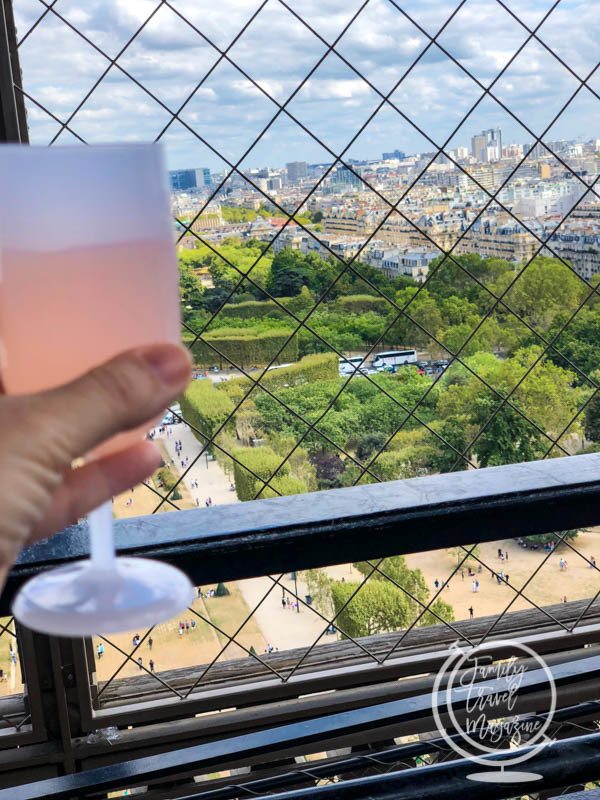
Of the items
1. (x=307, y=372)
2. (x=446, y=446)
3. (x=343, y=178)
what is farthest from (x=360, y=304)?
(x=446, y=446)

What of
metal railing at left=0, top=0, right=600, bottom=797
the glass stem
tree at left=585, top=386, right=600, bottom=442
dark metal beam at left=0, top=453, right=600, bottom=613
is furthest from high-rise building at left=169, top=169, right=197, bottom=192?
tree at left=585, top=386, right=600, bottom=442

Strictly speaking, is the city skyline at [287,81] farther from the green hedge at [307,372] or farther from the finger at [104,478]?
the finger at [104,478]

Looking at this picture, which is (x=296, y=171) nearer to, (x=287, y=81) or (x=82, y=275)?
(x=287, y=81)

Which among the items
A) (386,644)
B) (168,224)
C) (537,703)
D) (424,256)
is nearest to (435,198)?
(424,256)

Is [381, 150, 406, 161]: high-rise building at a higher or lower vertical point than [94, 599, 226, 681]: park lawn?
higher

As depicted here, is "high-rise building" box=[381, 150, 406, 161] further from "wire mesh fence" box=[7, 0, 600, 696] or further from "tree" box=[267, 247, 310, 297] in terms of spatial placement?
"tree" box=[267, 247, 310, 297]

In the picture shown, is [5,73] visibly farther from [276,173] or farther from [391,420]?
[391,420]
